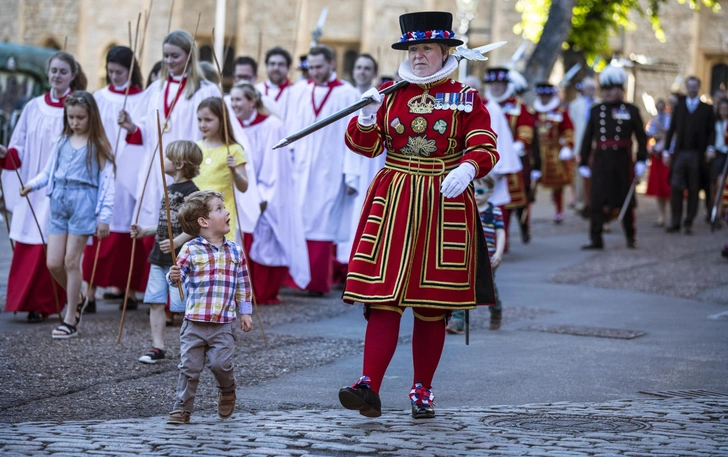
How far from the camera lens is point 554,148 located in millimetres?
19453

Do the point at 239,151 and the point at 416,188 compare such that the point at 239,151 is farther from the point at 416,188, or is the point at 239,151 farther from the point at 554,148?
the point at 554,148

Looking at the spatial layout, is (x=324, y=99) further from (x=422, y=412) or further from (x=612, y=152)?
(x=422, y=412)

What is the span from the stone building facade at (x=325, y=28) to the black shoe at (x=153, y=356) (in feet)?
94.8

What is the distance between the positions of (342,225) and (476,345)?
3.60 m

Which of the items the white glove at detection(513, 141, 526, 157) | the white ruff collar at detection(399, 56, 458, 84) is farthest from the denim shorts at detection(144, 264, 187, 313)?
the white glove at detection(513, 141, 526, 157)

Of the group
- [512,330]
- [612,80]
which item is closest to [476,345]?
[512,330]

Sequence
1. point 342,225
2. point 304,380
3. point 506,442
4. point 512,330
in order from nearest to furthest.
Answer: point 506,442, point 304,380, point 512,330, point 342,225

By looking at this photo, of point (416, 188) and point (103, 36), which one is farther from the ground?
point (103, 36)

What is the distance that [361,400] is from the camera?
5.61 meters

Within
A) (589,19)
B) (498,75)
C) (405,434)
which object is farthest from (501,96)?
(589,19)

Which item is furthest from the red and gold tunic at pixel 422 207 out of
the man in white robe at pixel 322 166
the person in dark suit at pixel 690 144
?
the person in dark suit at pixel 690 144

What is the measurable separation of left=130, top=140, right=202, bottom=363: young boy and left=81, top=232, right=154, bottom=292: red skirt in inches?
85.7

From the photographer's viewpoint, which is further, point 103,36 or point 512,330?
point 103,36

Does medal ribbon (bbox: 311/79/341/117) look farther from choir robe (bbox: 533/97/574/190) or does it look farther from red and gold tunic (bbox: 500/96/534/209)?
choir robe (bbox: 533/97/574/190)
